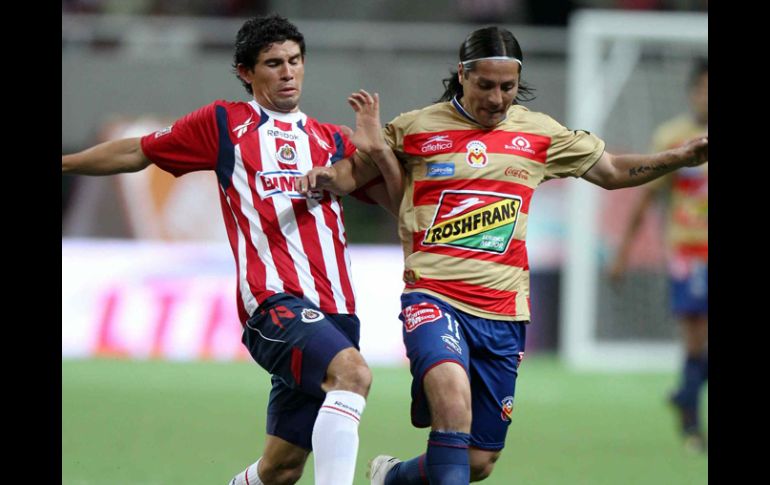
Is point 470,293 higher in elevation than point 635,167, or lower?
lower

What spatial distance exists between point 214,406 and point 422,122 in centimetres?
565

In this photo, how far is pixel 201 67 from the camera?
1625 cm

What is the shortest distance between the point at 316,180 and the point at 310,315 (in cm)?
62

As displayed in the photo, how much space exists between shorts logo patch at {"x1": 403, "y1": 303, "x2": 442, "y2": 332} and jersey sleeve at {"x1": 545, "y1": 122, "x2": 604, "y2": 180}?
90 cm

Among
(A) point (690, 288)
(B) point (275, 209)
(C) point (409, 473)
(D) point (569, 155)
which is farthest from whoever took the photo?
(A) point (690, 288)

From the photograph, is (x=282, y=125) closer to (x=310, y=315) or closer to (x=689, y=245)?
(x=310, y=315)

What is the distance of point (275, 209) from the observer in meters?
5.96

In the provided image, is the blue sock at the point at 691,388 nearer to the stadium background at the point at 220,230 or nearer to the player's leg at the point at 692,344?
the player's leg at the point at 692,344

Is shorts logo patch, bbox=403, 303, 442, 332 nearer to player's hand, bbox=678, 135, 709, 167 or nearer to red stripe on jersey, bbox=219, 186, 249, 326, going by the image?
red stripe on jersey, bbox=219, 186, 249, 326

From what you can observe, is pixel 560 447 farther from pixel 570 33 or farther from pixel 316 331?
pixel 570 33

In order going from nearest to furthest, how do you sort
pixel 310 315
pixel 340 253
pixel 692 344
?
pixel 310 315 < pixel 340 253 < pixel 692 344

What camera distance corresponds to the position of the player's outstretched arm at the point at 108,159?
19.8 ft

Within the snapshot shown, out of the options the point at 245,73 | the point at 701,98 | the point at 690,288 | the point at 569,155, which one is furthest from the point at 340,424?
the point at 701,98

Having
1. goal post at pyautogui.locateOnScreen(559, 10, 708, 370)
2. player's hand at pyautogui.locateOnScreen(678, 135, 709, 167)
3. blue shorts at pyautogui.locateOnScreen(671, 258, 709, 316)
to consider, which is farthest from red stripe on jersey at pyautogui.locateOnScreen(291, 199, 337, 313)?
goal post at pyautogui.locateOnScreen(559, 10, 708, 370)
